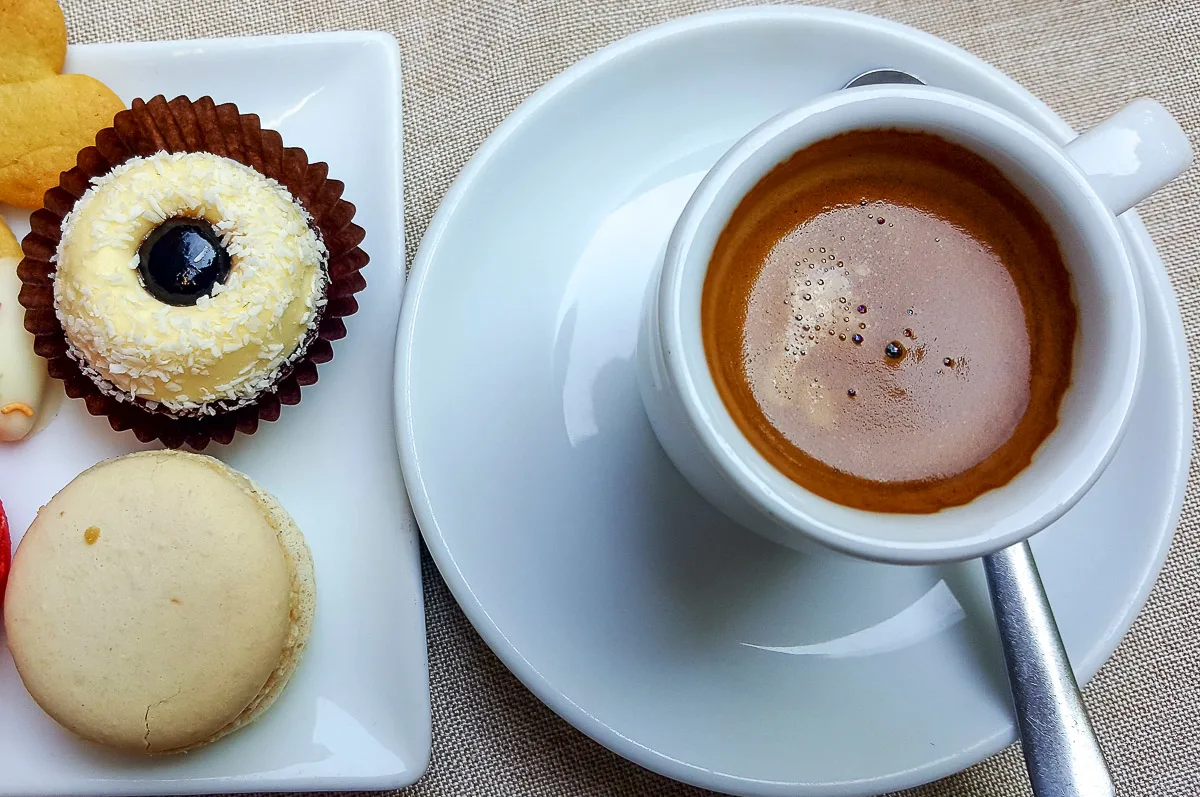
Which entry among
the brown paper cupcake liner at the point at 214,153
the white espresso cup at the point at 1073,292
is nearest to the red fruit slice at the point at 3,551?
the brown paper cupcake liner at the point at 214,153

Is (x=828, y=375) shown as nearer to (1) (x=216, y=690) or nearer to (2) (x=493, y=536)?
(2) (x=493, y=536)

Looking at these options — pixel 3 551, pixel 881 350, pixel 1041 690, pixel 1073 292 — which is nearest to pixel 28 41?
pixel 3 551

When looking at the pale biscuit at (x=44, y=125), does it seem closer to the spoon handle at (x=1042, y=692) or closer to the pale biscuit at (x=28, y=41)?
the pale biscuit at (x=28, y=41)

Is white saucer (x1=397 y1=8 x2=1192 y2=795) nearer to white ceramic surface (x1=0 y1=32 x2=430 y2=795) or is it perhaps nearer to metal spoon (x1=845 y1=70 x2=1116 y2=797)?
metal spoon (x1=845 y1=70 x2=1116 y2=797)

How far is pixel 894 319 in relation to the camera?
84 centimetres

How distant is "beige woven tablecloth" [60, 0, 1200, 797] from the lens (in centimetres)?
113

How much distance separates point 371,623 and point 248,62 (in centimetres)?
70

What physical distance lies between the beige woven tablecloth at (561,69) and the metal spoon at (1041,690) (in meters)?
0.28

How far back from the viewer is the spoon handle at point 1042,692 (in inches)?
34.4

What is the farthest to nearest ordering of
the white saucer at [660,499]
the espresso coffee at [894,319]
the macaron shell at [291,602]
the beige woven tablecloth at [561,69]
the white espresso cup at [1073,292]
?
the beige woven tablecloth at [561,69] → the macaron shell at [291,602] → the white saucer at [660,499] → the espresso coffee at [894,319] → the white espresso cup at [1073,292]

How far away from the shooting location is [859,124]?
77 centimetres

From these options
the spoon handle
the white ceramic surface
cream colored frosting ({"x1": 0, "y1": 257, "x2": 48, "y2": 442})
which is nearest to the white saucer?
the spoon handle

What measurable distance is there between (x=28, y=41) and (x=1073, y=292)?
1.20 m

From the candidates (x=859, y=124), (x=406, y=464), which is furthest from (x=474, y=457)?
(x=859, y=124)
